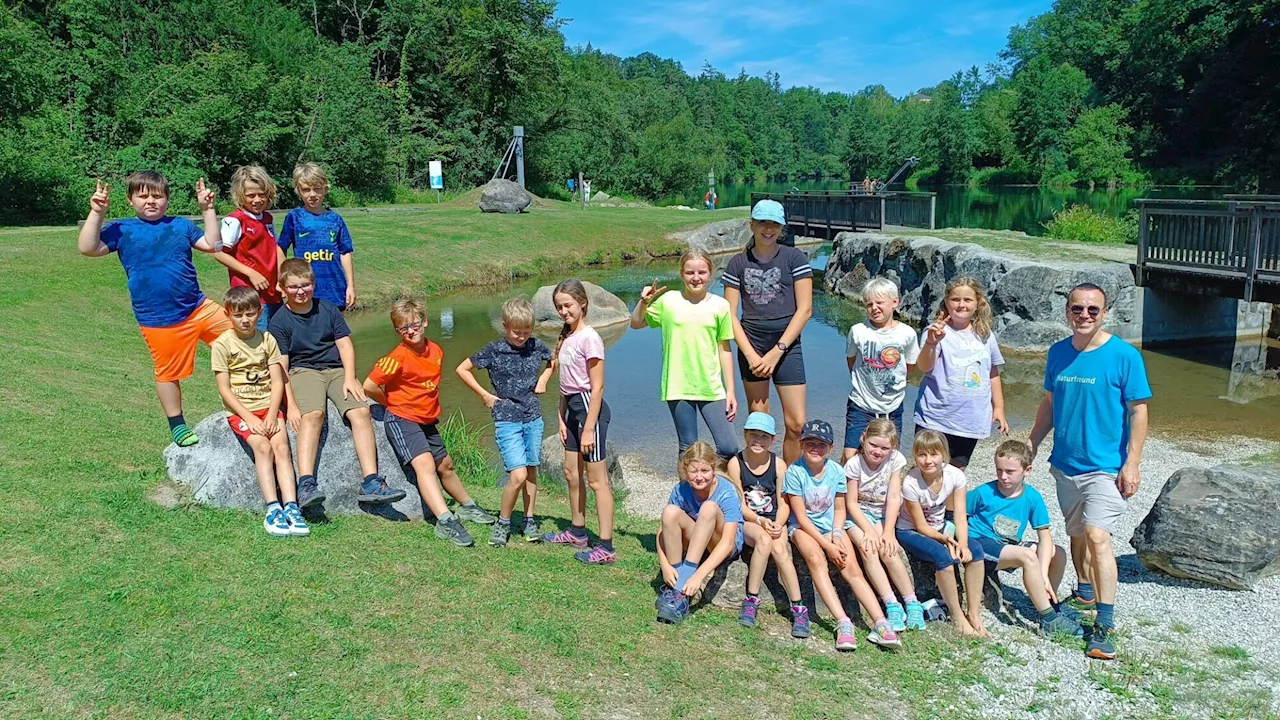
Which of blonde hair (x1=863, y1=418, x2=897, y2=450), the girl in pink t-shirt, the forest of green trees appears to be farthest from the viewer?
the forest of green trees

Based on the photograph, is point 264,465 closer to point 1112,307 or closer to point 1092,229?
point 1112,307

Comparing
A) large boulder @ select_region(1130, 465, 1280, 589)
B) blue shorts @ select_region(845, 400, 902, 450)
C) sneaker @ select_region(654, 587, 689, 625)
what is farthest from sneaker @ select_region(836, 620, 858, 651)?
large boulder @ select_region(1130, 465, 1280, 589)

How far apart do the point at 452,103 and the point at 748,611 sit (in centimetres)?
4296

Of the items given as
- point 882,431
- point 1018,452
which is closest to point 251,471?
point 882,431

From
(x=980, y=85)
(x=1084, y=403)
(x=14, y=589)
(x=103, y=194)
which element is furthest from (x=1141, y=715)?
(x=980, y=85)

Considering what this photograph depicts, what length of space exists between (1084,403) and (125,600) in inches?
196

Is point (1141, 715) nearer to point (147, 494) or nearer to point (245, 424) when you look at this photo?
point (245, 424)

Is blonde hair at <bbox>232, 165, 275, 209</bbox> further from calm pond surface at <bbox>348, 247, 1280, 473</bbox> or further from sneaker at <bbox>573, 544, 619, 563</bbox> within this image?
calm pond surface at <bbox>348, 247, 1280, 473</bbox>

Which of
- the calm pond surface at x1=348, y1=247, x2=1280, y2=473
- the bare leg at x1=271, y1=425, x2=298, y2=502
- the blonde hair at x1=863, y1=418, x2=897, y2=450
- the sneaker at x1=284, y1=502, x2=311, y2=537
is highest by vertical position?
the blonde hair at x1=863, y1=418, x2=897, y2=450

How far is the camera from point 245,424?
18.2 feet

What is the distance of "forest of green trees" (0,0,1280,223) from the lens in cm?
2709

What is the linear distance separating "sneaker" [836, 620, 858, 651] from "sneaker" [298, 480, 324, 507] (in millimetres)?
3158

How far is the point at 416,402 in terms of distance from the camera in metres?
5.97

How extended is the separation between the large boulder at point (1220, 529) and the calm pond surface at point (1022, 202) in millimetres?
29580
